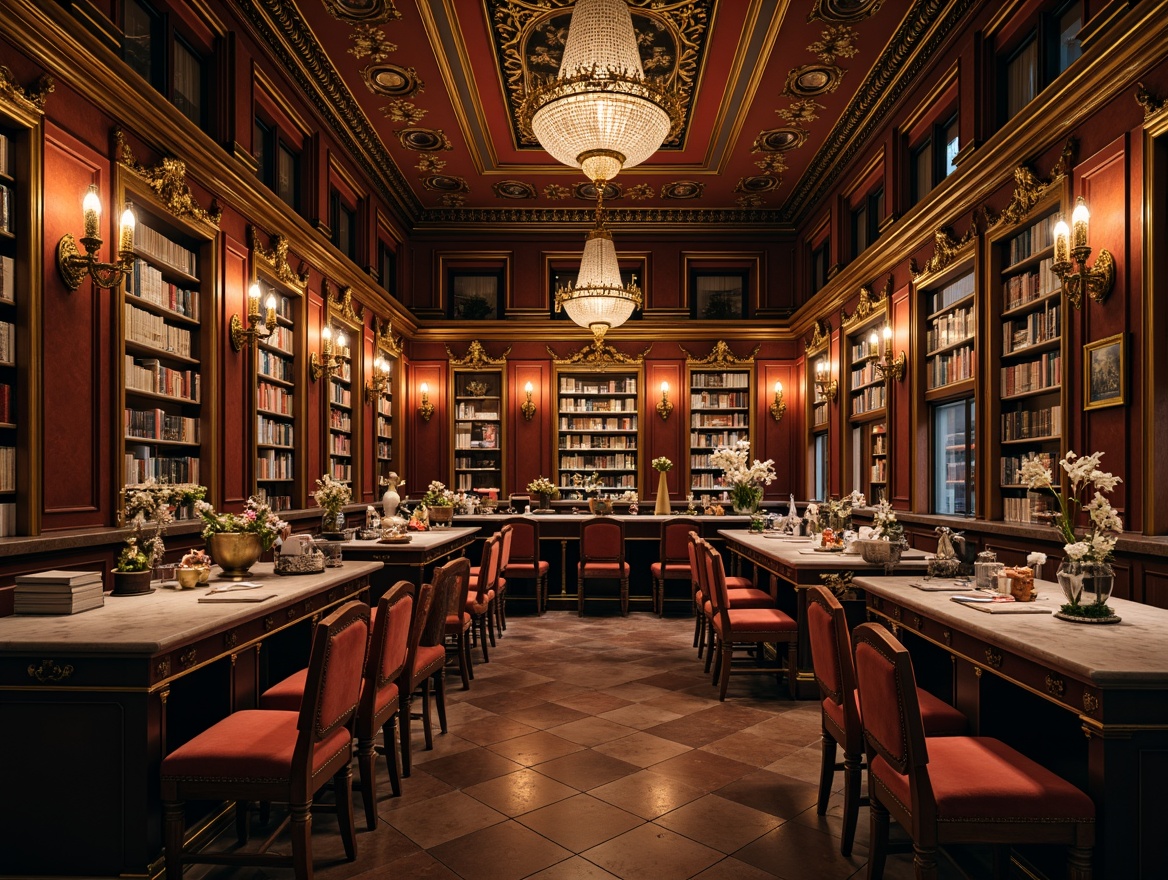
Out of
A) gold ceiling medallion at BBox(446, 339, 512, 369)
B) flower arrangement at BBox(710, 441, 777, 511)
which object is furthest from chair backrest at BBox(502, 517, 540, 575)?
gold ceiling medallion at BBox(446, 339, 512, 369)

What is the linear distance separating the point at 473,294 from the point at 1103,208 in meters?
9.27

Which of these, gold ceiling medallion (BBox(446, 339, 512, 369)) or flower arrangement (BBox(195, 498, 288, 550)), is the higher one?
gold ceiling medallion (BBox(446, 339, 512, 369))

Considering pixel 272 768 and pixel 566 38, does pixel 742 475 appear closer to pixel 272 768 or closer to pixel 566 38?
pixel 566 38

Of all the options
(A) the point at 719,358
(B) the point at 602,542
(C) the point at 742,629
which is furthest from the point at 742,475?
(A) the point at 719,358

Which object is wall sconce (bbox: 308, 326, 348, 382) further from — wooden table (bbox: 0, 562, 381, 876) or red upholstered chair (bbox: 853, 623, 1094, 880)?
red upholstered chair (bbox: 853, 623, 1094, 880)

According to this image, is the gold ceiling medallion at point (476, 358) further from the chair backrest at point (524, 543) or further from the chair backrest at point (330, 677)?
the chair backrest at point (330, 677)

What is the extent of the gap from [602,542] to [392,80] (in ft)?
17.4

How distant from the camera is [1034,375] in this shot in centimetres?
550

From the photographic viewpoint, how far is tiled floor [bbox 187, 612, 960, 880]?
3131 mm

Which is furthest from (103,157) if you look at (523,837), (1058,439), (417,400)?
(417,400)

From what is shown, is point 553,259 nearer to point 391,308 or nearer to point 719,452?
point 391,308

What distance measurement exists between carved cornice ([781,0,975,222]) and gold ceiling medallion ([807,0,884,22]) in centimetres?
36

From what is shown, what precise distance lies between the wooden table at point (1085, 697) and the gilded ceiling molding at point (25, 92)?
4871 millimetres

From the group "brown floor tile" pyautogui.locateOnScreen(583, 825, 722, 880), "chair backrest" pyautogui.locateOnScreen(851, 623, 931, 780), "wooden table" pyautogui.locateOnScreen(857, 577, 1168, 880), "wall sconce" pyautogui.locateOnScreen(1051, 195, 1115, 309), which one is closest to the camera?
"wooden table" pyautogui.locateOnScreen(857, 577, 1168, 880)
